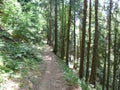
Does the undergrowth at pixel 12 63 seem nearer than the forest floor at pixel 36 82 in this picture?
No

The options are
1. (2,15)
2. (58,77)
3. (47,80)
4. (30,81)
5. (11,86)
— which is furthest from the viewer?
(2,15)

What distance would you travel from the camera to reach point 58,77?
46.5 feet

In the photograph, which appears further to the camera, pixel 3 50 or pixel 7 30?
pixel 7 30

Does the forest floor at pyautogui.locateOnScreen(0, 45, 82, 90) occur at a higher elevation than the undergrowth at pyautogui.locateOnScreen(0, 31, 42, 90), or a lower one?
lower

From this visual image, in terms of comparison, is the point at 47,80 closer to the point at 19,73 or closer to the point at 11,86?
the point at 19,73

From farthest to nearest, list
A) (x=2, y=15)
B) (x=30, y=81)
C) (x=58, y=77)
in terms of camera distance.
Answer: (x=2, y=15) → (x=58, y=77) → (x=30, y=81)

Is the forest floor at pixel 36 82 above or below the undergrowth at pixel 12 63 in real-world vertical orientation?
below

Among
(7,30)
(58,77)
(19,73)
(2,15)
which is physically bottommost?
(58,77)

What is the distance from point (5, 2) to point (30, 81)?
1025 centimetres

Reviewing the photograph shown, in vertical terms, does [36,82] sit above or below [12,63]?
below

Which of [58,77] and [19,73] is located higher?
[19,73]

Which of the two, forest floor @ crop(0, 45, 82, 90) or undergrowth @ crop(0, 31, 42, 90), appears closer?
forest floor @ crop(0, 45, 82, 90)

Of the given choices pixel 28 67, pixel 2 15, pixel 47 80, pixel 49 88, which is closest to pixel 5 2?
pixel 2 15

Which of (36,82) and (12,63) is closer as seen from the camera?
(36,82)
